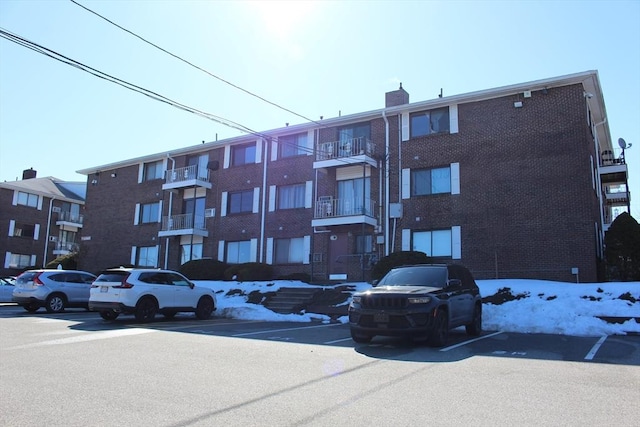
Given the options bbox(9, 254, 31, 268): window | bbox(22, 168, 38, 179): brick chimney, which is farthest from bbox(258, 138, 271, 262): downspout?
bbox(22, 168, 38, 179): brick chimney

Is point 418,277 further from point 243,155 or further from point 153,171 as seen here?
point 153,171

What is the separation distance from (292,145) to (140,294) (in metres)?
14.3

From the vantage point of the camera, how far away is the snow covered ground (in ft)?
40.8

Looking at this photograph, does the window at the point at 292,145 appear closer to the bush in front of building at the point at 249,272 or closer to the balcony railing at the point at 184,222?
the bush in front of building at the point at 249,272

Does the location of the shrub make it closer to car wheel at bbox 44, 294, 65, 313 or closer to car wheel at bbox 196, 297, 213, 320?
car wheel at bbox 196, 297, 213, 320

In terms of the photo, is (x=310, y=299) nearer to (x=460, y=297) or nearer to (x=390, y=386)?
(x=460, y=297)

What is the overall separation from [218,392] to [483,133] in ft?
60.0

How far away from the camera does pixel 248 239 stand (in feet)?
90.6

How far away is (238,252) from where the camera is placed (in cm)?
2803

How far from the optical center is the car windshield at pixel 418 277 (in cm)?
1071

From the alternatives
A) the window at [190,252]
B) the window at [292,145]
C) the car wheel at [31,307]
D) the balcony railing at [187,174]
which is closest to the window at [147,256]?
the window at [190,252]

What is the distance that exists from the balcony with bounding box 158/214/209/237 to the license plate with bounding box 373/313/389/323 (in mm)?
20702

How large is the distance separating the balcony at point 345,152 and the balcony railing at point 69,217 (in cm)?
3223

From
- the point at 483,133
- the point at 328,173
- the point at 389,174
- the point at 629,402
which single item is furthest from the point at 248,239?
the point at 629,402
